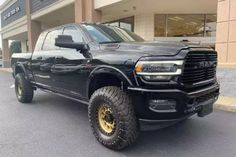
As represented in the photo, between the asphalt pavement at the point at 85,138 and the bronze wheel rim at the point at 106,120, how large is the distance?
283 mm

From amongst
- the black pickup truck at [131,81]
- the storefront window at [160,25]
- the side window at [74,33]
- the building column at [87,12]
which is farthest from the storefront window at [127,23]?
the black pickup truck at [131,81]

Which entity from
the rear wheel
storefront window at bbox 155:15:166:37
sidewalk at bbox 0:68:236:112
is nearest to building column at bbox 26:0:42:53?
storefront window at bbox 155:15:166:37

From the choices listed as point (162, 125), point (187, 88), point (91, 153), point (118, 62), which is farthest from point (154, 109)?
point (91, 153)

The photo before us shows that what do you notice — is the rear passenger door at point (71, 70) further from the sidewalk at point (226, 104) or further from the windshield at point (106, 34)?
the sidewalk at point (226, 104)

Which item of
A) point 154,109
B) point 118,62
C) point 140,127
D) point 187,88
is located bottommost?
point 140,127

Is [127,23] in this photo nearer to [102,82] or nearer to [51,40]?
[51,40]

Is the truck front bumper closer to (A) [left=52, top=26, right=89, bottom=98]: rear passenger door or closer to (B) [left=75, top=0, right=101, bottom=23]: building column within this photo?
(A) [left=52, top=26, right=89, bottom=98]: rear passenger door

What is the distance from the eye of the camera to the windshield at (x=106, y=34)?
455 cm

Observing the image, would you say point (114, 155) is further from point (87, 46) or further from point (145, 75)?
point (87, 46)

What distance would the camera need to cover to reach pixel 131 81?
3.48 metres

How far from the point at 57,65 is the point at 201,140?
3.14 m

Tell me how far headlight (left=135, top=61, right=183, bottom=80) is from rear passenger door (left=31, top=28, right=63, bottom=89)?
8.68 feet

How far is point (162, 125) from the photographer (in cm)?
346

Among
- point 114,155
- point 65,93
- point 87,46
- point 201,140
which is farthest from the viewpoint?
point 65,93
